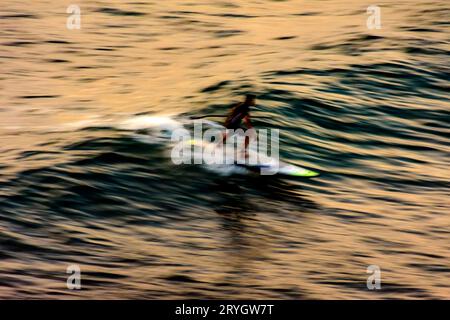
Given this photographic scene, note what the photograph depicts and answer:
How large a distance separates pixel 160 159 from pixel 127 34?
1320 centimetres

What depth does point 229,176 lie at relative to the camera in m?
18.9

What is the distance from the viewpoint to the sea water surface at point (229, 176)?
14.4 metres

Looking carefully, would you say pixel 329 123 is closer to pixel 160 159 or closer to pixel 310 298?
pixel 160 159

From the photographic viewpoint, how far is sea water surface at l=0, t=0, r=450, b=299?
1442 cm

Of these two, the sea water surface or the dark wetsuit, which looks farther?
the dark wetsuit

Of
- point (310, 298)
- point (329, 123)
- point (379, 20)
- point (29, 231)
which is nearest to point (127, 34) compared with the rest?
point (379, 20)

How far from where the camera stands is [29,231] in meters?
15.5

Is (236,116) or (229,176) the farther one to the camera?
(236,116)

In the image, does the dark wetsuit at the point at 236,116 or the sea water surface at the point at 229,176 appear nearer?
the sea water surface at the point at 229,176

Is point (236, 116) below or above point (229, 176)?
above
